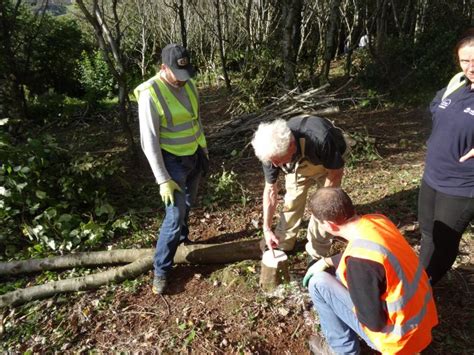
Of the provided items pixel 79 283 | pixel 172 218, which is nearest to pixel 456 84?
pixel 172 218

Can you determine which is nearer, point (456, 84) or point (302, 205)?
point (456, 84)

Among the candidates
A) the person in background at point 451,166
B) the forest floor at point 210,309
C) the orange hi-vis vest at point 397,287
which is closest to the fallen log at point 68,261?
the forest floor at point 210,309

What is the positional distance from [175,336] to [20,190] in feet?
8.13

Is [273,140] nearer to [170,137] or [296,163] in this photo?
[296,163]

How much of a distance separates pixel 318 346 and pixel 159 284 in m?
1.46

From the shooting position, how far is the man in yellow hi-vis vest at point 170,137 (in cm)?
282

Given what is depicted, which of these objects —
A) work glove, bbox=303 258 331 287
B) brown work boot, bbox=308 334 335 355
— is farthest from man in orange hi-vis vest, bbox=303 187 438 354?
brown work boot, bbox=308 334 335 355

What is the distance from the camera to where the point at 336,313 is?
7.37 feet

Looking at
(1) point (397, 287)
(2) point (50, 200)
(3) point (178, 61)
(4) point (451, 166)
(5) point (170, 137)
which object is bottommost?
(2) point (50, 200)

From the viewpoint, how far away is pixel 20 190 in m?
4.03

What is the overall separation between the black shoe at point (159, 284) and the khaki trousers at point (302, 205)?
1186mm

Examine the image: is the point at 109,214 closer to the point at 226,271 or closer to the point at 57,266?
the point at 57,266

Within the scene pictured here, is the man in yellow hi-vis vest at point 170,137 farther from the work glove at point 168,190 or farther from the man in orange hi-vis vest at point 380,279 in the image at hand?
the man in orange hi-vis vest at point 380,279

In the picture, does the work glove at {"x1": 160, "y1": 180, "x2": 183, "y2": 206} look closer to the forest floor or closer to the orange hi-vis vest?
the forest floor
